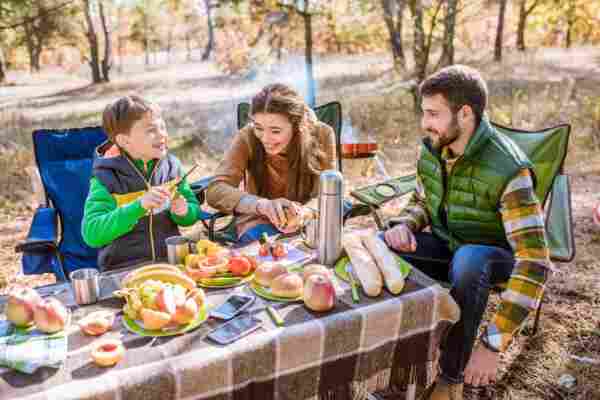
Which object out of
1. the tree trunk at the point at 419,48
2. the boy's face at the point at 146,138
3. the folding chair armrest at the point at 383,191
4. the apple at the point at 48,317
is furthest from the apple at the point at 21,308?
the tree trunk at the point at 419,48

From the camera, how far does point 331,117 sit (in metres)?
3.50

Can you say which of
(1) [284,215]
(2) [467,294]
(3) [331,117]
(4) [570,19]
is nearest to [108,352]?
(1) [284,215]

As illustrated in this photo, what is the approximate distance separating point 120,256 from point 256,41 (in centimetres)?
1091

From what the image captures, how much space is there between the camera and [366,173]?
5.84 meters

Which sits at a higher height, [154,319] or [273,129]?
[273,129]

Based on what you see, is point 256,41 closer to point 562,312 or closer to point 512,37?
point 562,312

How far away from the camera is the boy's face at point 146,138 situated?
2172mm

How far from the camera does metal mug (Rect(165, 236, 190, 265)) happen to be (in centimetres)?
187

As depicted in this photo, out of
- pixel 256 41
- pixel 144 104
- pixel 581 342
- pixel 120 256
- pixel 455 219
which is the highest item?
pixel 256 41

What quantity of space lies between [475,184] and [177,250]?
4.09 ft

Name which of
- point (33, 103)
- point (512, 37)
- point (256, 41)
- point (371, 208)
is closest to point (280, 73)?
point (256, 41)

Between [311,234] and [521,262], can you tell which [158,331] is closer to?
[311,234]

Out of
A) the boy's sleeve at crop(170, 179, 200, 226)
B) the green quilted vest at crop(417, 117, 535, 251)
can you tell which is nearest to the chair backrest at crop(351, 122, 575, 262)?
the green quilted vest at crop(417, 117, 535, 251)


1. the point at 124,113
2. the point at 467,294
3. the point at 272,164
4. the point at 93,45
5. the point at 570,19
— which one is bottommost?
the point at 467,294
